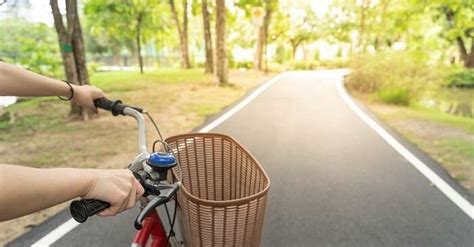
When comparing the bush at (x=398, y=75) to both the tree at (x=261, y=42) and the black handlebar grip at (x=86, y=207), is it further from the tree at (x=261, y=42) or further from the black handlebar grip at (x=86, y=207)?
the tree at (x=261, y=42)

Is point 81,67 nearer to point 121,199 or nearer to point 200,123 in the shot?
point 200,123

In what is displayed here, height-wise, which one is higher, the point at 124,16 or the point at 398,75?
the point at 124,16

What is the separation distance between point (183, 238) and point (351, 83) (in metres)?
10.5

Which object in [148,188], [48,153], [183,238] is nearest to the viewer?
[148,188]

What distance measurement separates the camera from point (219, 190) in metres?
2.12

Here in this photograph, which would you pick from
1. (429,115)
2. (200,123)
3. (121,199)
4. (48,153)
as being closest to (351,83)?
(429,115)

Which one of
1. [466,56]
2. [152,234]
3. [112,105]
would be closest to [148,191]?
[152,234]

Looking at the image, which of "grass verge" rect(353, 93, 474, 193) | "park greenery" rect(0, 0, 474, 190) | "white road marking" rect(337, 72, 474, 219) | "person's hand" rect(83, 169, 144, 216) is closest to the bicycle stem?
"person's hand" rect(83, 169, 144, 216)

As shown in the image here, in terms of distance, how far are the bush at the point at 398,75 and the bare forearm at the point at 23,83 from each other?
8.54 metres

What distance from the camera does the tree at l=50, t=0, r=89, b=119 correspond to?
5914 mm

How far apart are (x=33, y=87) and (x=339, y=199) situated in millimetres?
2760

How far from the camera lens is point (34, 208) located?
0.77 meters

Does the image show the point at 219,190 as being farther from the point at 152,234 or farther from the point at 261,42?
the point at 261,42

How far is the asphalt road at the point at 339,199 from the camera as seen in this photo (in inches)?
108
